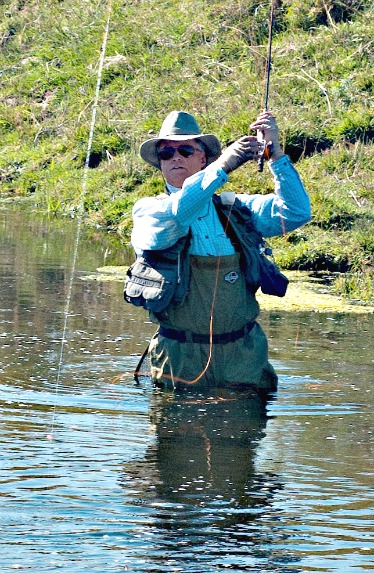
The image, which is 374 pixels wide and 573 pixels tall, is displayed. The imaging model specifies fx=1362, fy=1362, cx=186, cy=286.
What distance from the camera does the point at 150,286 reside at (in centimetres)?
539

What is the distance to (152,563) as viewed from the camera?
11.5ft

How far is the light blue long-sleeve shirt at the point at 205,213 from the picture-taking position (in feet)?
17.1

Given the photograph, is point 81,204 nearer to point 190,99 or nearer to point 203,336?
point 190,99

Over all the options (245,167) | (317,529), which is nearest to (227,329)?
(317,529)

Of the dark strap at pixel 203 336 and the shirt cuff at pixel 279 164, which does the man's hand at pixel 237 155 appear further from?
the dark strap at pixel 203 336

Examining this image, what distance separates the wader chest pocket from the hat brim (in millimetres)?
463

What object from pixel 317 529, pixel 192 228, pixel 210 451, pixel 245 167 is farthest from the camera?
pixel 245 167

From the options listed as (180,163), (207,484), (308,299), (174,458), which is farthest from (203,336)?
(308,299)

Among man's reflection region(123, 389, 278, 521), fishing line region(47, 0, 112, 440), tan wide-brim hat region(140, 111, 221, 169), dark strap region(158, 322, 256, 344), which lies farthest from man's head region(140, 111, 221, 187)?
fishing line region(47, 0, 112, 440)

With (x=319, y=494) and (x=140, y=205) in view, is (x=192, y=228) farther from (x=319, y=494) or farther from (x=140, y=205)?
(x=319, y=494)

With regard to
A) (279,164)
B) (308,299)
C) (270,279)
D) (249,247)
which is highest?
(279,164)

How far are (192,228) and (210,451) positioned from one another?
3.64 ft

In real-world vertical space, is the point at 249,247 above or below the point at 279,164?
below

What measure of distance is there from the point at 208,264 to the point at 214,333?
282 millimetres
